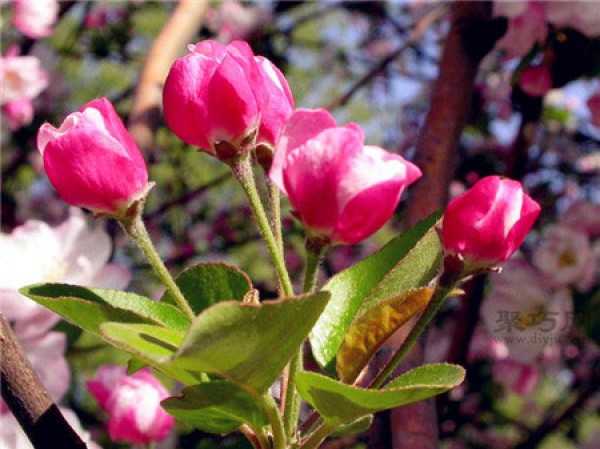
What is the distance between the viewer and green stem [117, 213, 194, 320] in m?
0.63

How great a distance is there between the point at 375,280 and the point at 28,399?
0.28 metres

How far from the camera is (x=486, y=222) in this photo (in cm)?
63

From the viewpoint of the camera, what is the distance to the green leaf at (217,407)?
588 mm

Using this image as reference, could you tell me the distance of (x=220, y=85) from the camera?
626mm

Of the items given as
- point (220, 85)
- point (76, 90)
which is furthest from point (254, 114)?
point (76, 90)

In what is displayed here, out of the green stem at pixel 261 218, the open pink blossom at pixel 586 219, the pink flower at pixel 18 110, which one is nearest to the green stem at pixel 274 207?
the green stem at pixel 261 218

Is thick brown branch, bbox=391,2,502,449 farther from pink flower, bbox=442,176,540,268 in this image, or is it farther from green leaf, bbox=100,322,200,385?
green leaf, bbox=100,322,200,385

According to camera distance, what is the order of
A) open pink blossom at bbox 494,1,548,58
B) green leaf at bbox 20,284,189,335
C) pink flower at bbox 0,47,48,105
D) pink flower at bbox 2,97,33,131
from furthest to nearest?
pink flower at bbox 2,97,33,131 < pink flower at bbox 0,47,48,105 < open pink blossom at bbox 494,1,548,58 < green leaf at bbox 20,284,189,335

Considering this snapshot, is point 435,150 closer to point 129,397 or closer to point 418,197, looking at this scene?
point 418,197

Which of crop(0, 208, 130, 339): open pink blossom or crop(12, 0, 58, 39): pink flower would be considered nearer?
crop(0, 208, 130, 339): open pink blossom

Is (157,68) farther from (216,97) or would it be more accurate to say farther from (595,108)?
(216,97)

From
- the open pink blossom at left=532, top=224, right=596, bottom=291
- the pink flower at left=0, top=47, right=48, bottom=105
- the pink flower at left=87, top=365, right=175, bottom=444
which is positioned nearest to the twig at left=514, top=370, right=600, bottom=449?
the open pink blossom at left=532, top=224, right=596, bottom=291

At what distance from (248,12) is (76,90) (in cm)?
229

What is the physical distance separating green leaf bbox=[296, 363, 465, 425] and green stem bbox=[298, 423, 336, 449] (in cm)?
2
